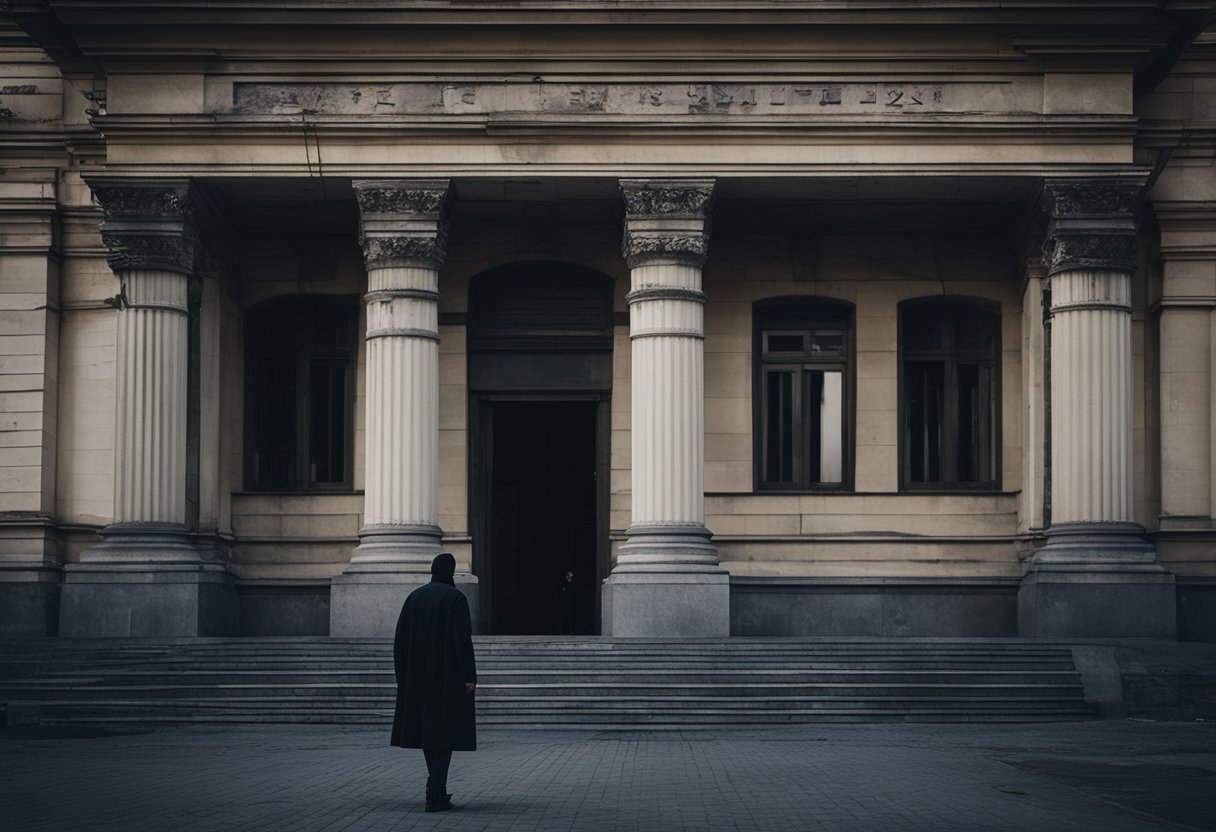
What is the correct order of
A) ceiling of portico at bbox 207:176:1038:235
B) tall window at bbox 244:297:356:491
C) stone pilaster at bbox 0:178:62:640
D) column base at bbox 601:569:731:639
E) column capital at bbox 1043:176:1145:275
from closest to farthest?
column base at bbox 601:569:731:639 → column capital at bbox 1043:176:1145:275 → ceiling of portico at bbox 207:176:1038:235 → stone pilaster at bbox 0:178:62:640 → tall window at bbox 244:297:356:491

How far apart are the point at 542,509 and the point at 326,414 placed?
5238 mm

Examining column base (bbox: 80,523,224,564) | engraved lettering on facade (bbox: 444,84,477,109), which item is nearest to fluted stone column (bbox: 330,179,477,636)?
engraved lettering on facade (bbox: 444,84,477,109)

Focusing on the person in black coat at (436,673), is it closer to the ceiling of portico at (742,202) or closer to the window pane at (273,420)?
the ceiling of portico at (742,202)

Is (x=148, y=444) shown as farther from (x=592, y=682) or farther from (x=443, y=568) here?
(x=443, y=568)

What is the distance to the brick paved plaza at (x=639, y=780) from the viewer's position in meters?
13.9

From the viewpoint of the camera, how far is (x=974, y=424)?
3366 centimetres

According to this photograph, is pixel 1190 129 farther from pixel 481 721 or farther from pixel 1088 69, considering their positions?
pixel 481 721

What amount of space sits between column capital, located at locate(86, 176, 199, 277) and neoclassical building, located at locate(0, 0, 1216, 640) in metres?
0.06

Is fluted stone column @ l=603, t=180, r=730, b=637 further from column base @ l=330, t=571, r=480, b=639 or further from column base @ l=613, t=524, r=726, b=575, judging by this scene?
column base @ l=330, t=571, r=480, b=639

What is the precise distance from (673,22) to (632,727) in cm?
1180

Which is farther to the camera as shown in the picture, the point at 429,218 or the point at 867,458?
the point at 867,458

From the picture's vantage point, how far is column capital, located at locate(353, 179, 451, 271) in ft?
98.1

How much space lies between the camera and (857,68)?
3000 cm

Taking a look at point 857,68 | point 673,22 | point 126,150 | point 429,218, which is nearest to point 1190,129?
point 857,68
